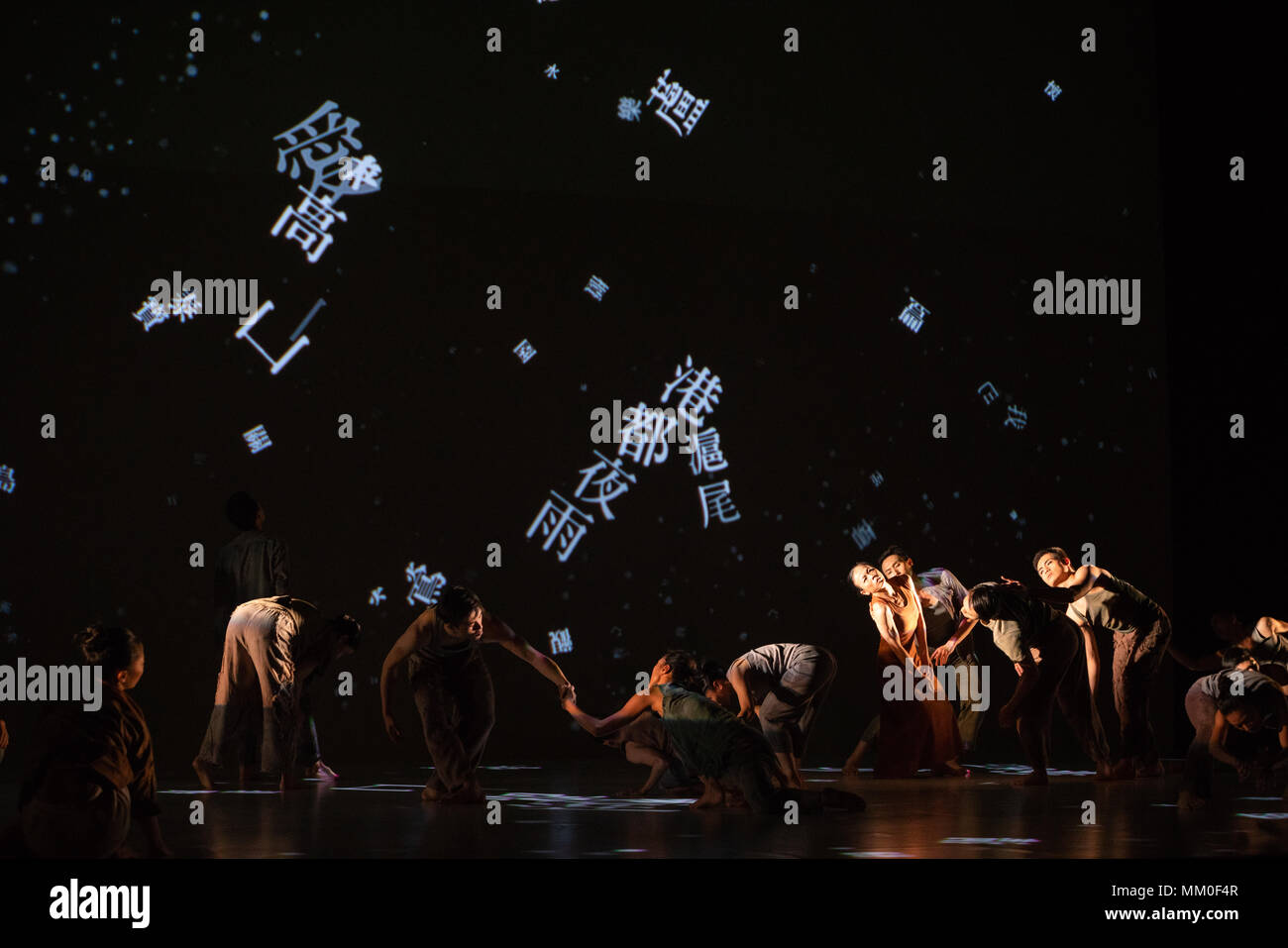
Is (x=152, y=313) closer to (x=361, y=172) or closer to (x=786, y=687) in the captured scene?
(x=361, y=172)

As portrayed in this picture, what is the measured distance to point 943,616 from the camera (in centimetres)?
771

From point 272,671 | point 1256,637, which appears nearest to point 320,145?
point 272,671

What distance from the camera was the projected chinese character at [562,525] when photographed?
8.59m

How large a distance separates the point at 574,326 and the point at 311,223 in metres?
1.49

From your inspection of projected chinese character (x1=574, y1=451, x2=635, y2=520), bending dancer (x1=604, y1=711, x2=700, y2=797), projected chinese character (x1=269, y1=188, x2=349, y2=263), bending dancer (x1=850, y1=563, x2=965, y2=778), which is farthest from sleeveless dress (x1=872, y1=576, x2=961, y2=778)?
projected chinese character (x1=269, y1=188, x2=349, y2=263)

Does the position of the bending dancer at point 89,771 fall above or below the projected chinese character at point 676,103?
below

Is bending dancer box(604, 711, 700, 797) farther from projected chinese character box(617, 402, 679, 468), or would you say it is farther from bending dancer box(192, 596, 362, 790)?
projected chinese character box(617, 402, 679, 468)

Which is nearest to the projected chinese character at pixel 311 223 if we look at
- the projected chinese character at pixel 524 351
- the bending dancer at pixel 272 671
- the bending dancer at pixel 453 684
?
the projected chinese character at pixel 524 351

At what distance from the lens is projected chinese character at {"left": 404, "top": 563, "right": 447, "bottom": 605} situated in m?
8.31

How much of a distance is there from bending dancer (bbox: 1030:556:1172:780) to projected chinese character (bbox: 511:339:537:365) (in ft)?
9.74

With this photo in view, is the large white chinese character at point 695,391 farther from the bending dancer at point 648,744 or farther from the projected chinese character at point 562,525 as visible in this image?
the bending dancer at point 648,744

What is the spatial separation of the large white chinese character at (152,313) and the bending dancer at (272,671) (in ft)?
6.78

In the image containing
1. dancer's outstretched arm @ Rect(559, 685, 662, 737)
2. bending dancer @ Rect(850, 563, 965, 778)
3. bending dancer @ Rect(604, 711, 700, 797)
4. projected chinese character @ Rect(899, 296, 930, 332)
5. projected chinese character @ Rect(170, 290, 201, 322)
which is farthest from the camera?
projected chinese character @ Rect(899, 296, 930, 332)
